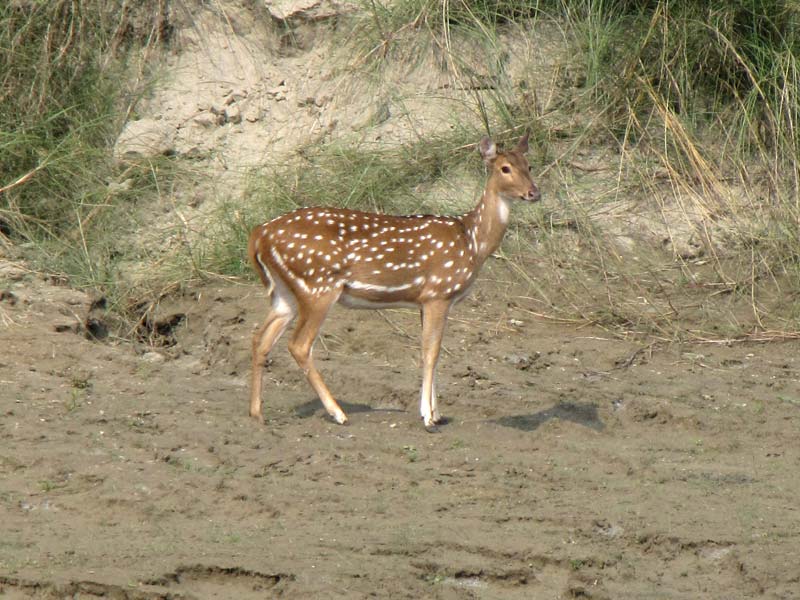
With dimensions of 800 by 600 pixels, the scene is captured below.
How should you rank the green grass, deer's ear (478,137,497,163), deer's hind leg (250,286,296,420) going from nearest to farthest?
deer's hind leg (250,286,296,420)
deer's ear (478,137,497,163)
the green grass

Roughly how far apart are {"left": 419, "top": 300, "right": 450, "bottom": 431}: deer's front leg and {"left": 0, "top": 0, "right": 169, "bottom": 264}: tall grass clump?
3535mm

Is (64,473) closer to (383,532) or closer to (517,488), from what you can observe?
(383,532)

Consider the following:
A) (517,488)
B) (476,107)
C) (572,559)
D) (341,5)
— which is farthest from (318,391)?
(341,5)

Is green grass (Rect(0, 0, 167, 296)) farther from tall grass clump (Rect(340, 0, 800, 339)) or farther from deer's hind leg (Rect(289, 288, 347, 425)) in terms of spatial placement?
deer's hind leg (Rect(289, 288, 347, 425))

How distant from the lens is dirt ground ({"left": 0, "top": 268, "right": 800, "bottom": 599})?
6234 mm

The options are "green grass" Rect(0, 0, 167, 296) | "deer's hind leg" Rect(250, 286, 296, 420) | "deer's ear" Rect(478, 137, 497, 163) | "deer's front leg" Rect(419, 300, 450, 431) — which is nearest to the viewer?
"deer's front leg" Rect(419, 300, 450, 431)

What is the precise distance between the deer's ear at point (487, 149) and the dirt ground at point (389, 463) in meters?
1.50

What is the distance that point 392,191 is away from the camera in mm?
11609

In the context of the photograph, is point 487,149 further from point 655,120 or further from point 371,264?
point 655,120

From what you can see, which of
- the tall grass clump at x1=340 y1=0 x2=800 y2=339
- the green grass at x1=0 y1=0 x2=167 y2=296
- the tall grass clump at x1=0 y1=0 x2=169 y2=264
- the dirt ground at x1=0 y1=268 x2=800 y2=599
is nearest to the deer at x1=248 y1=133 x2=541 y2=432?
the dirt ground at x1=0 y1=268 x2=800 y2=599

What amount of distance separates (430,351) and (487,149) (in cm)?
138

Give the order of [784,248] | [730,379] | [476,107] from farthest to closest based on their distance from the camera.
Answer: [476,107] → [784,248] → [730,379]

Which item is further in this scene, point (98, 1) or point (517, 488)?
point (98, 1)

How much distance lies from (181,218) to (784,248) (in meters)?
4.91
